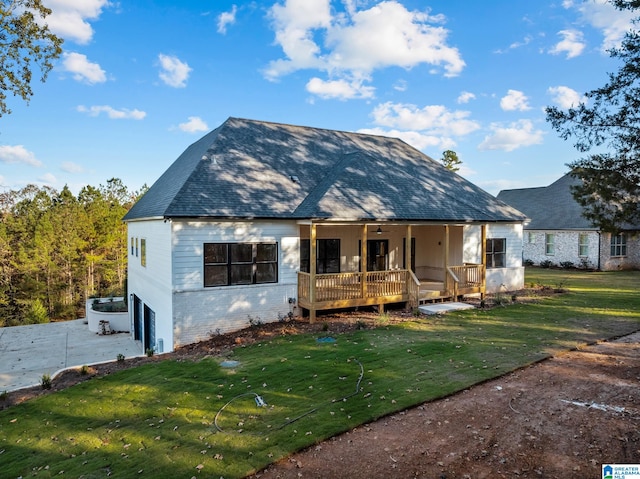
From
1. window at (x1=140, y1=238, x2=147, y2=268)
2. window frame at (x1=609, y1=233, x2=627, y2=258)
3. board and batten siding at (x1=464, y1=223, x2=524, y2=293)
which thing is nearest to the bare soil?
board and batten siding at (x1=464, y1=223, x2=524, y2=293)

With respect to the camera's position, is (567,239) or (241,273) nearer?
(241,273)

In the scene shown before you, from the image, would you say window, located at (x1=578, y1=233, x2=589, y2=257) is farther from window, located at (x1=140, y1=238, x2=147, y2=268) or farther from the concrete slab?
window, located at (x1=140, y1=238, x2=147, y2=268)

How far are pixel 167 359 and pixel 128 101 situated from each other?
18.7 meters

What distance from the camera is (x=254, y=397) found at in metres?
8.06

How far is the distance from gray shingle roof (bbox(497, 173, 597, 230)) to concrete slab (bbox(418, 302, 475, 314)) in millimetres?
16415

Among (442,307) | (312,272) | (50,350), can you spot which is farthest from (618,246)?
(50,350)

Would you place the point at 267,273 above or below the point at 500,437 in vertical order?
above

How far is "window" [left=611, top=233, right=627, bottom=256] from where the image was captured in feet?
96.1

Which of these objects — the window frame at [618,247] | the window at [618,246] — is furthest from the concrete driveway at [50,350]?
the window at [618,246]

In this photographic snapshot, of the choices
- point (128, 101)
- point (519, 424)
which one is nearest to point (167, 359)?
point (519, 424)

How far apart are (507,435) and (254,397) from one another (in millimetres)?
4699

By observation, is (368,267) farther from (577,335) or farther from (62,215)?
(62,215)

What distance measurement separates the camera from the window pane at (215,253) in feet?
43.5

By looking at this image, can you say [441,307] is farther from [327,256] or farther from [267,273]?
[267,273]
